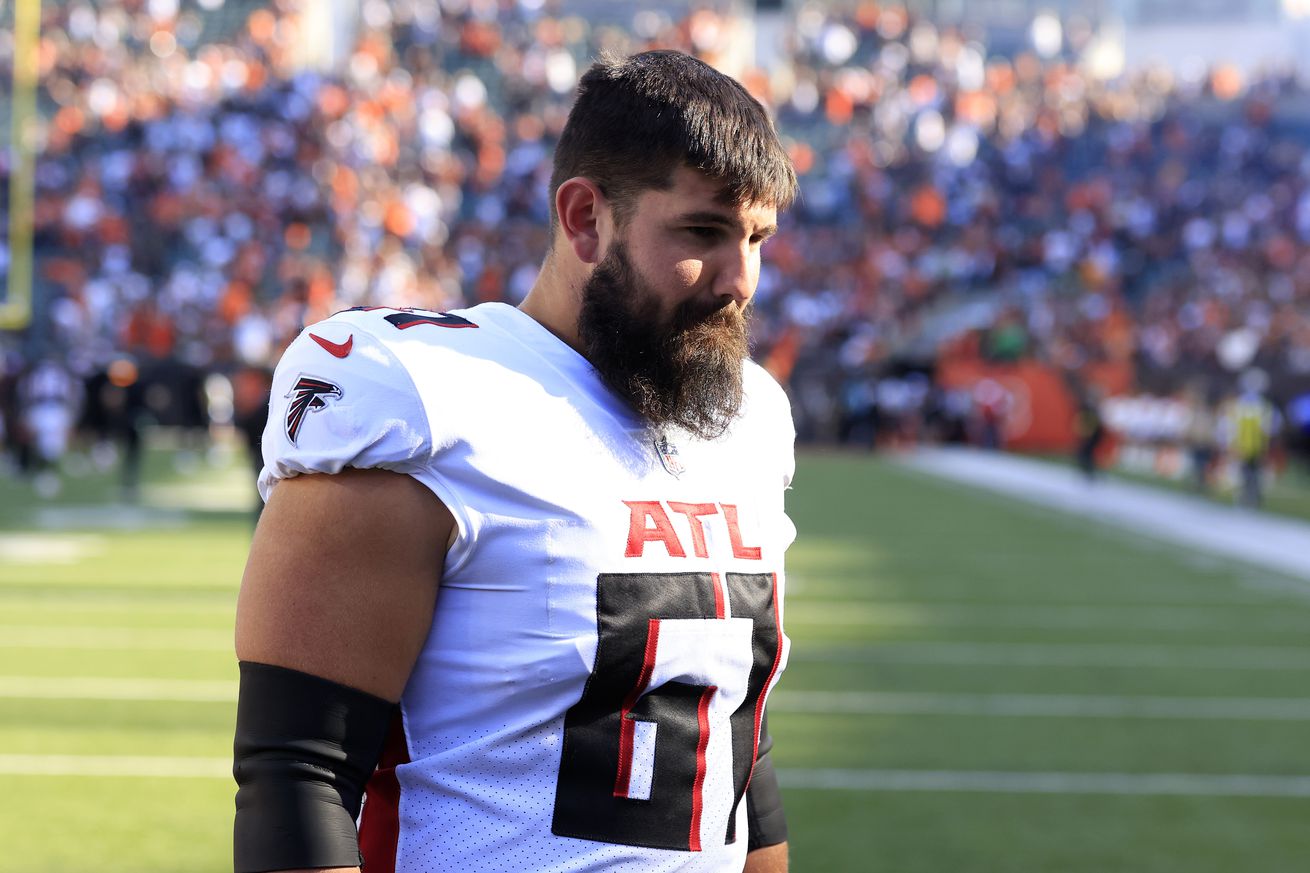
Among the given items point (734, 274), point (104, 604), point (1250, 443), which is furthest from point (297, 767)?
point (1250, 443)

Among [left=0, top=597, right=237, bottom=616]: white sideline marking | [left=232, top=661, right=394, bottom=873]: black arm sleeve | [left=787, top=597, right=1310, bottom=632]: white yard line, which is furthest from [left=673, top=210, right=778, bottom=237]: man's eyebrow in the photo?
[left=0, top=597, right=237, bottom=616]: white sideline marking

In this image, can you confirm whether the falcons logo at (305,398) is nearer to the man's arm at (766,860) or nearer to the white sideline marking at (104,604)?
the man's arm at (766,860)

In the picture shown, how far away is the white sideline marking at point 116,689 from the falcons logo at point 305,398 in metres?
5.82

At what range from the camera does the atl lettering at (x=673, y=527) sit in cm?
177

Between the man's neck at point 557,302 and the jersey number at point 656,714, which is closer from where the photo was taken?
the jersey number at point 656,714

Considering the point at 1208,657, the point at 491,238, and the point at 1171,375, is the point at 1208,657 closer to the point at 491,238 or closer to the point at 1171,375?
the point at 1171,375

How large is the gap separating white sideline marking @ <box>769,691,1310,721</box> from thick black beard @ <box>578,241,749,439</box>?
5.61 m

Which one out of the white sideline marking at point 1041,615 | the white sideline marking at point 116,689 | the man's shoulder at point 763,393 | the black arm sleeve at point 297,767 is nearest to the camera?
the black arm sleeve at point 297,767

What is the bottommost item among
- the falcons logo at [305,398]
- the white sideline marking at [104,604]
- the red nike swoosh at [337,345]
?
the white sideline marking at [104,604]

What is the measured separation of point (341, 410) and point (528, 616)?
0.26m

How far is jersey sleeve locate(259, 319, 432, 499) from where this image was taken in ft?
5.47

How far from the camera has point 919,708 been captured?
7.53 meters

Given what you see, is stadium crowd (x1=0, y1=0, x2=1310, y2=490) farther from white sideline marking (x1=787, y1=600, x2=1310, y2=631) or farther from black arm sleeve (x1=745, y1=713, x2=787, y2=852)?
black arm sleeve (x1=745, y1=713, x2=787, y2=852)

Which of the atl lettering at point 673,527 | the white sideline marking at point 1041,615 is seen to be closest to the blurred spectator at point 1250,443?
the white sideline marking at point 1041,615
